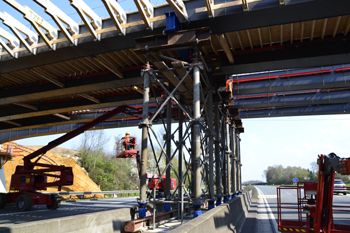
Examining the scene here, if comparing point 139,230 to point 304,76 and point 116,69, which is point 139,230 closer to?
point 116,69

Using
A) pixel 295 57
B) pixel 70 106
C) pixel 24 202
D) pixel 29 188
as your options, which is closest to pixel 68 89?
pixel 70 106

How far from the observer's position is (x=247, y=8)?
960 centimetres

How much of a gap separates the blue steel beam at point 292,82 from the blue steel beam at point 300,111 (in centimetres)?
561

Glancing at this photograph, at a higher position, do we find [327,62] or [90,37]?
[90,37]

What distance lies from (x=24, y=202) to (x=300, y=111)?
71.5 feet

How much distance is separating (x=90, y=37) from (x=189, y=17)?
4619mm

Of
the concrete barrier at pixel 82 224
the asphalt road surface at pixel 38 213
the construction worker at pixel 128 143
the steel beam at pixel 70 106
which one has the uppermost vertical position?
the steel beam at pixel 70 106

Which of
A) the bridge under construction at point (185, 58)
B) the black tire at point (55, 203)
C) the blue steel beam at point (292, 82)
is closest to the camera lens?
the bridge under construction at point (185, 58)

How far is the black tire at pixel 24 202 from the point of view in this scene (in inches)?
626

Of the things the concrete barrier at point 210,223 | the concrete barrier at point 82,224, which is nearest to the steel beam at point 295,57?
the concrete barrier at point 210,223

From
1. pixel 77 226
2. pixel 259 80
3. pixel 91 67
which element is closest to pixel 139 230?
pixel 77 226

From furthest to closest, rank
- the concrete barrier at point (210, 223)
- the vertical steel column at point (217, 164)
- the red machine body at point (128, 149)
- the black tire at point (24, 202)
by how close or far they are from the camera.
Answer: the red machine body at point (128, 149), the black tire at point (24, 202), the vertical steel column at point (217, 164), the concrete barrier at point (210, 223)

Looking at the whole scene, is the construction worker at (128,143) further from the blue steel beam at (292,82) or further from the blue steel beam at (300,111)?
the blue steel beam at (300,111)

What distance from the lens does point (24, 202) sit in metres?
16.0
